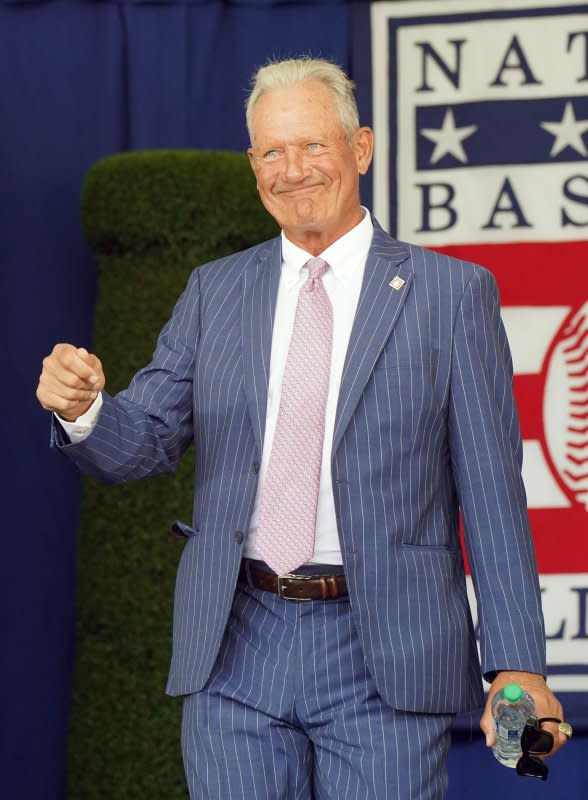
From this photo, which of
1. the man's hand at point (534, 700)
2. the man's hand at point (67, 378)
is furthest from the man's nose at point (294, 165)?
the man's hand at point (534, 700)

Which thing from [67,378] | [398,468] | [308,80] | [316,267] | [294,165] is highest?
[308,80]

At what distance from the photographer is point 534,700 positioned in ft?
7.02

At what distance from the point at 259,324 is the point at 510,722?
0.72 metres

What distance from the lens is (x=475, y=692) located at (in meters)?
2.34

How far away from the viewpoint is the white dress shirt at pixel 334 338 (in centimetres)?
225

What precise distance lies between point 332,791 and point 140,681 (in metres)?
1.60

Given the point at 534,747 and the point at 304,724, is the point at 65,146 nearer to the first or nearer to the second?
the point at 304,724

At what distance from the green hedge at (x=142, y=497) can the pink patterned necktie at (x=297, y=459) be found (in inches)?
58.2

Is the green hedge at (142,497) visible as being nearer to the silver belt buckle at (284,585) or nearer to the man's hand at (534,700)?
the silver belt buckle at (284,585)

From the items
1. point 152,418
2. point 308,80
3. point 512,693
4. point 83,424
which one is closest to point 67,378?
point 83,424

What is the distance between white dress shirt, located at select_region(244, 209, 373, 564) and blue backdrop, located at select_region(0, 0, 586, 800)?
1.79 metres

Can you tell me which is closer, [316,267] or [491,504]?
[491,504]

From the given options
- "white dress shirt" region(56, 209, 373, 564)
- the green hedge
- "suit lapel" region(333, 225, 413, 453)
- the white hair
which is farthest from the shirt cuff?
the green hedge

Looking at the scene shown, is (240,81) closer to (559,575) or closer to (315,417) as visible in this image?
(559,575)
